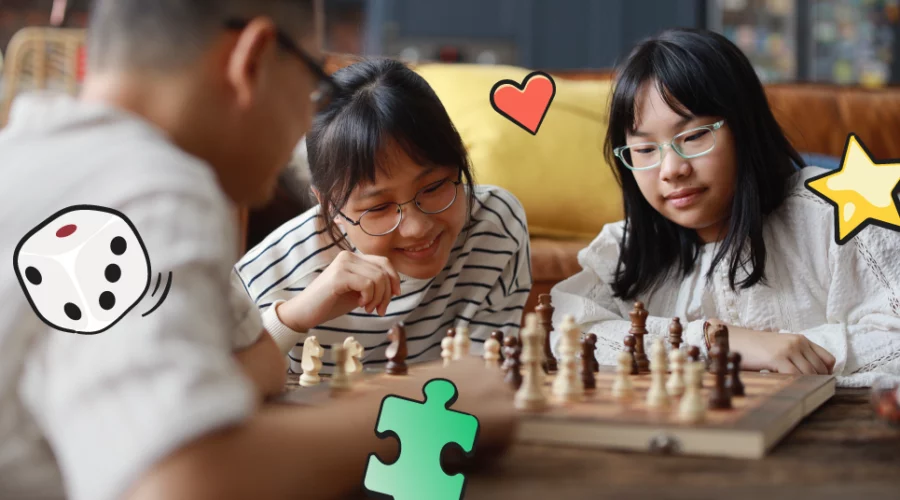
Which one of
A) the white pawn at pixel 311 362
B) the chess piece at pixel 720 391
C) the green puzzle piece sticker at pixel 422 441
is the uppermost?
the green puzzle piece sticker at pixel 422 441

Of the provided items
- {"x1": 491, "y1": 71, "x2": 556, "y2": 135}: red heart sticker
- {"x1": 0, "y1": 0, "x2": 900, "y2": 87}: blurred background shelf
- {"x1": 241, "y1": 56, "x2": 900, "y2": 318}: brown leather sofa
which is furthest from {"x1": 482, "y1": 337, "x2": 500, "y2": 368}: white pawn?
{"x1": 0, "y1": 0, "x2": 900, "y2": 87}: blurred background shelf

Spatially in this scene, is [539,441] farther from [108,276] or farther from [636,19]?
[636,19]

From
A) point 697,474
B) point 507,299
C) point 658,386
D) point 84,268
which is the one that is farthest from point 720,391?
point 507,299

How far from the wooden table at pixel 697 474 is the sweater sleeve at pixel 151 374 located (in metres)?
0.19

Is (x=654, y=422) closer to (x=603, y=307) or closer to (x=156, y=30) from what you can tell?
(x=156, y=30)

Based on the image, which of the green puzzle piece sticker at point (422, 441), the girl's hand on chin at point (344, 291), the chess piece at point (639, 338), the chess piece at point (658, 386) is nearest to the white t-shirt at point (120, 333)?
the green puzzle piece sticker at point (422, 441)

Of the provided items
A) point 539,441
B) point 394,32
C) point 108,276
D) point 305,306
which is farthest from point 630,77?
point 394,32

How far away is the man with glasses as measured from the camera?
1.37 ft

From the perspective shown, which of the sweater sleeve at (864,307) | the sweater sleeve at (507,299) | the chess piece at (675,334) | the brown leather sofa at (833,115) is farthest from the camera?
the brown leather sofa at (833,115)

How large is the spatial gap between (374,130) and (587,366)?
0.34m

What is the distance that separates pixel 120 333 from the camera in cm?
42

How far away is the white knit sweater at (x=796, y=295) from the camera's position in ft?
3.71

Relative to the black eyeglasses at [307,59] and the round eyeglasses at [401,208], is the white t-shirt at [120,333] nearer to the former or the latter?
the black eyeglasses at [307,59]

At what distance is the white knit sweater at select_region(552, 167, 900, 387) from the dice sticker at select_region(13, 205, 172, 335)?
747mm
